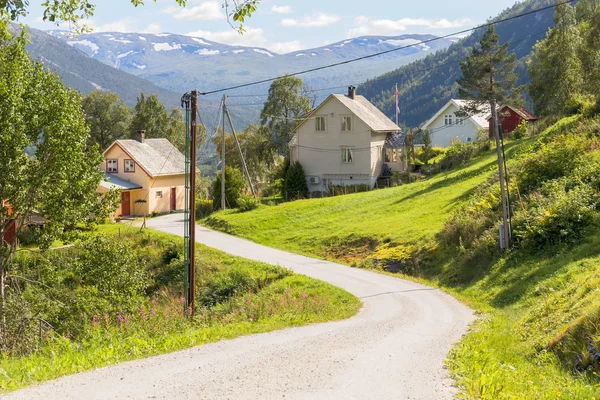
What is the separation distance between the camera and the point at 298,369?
11180 millimetres

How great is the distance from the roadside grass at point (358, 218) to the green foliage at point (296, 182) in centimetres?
687

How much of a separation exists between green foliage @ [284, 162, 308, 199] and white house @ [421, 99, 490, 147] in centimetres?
2775

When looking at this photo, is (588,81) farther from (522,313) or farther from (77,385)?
(77,385)

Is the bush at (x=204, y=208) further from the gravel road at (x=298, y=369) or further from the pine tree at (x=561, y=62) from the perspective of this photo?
the gravel road at (x=298, y=369)

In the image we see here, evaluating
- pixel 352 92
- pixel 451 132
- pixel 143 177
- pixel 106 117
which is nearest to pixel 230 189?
pixel 143 177

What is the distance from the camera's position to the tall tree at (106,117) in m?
82.8

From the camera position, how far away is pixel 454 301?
23.5m

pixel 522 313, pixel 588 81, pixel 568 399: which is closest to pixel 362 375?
pixel 568 399

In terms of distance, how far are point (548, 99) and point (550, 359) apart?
58.9 meters

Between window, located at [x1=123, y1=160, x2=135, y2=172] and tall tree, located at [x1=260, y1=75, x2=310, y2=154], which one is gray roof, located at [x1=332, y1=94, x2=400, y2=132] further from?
window, located at [x1=123, y1=160, x2=135, y2=172]

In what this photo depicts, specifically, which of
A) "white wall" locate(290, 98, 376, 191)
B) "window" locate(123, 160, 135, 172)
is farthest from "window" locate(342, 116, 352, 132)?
"window" locate(123, 160, 135, 172)

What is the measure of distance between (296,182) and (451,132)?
35198 mm

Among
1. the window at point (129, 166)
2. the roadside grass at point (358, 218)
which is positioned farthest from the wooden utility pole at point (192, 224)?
the window at point (129, 166)

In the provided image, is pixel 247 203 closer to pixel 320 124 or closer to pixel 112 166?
pixel 320 124
